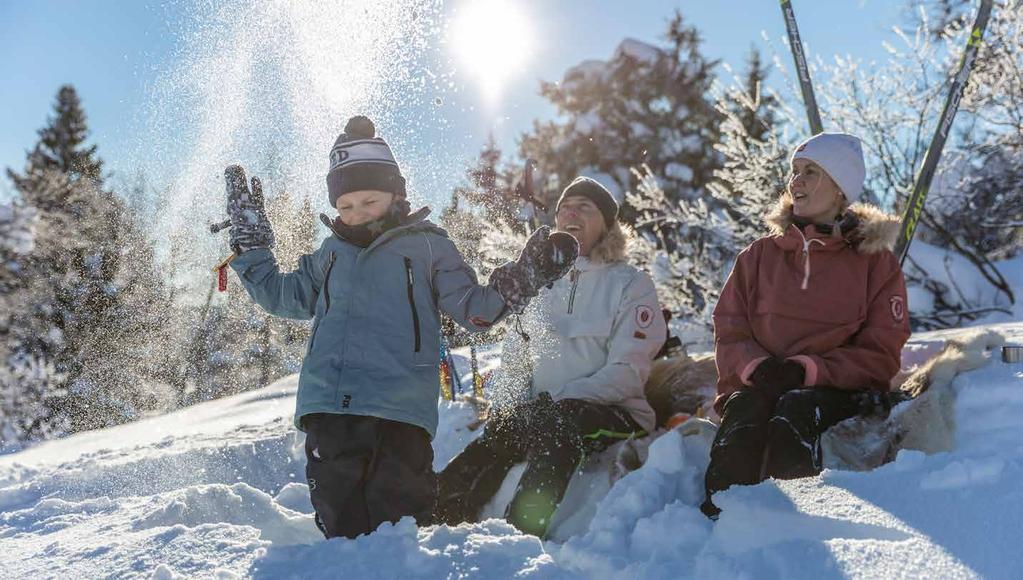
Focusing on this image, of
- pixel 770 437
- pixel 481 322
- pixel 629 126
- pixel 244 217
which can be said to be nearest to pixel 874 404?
pixel 770 437

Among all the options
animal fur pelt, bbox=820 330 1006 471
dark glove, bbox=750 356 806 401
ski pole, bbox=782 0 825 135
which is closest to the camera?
animal fur pelt, bbox=820 330 1006 471

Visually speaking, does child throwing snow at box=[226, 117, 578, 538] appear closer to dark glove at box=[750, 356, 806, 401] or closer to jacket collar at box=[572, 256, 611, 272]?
dark glove at box=[750, 356, 806, 401]

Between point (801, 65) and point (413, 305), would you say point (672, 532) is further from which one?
point (801, 65)

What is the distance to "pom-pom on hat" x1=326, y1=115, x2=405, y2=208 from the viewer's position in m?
2.92

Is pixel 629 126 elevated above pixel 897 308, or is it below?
above

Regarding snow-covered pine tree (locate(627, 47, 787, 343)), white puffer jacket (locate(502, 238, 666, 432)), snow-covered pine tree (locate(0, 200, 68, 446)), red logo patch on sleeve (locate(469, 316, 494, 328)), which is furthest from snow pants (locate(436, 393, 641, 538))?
snow-covered pine tree (locate(0, 200, 68, 446))

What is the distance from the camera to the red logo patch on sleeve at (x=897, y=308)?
10.0 feet

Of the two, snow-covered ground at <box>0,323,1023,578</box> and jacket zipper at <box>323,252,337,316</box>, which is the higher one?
jacket zipper at <box>323,252,337,316</box>

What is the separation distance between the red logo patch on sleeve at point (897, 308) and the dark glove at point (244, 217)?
2556 millimetres

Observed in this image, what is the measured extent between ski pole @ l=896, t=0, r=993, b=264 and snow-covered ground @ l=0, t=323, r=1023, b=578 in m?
2.88

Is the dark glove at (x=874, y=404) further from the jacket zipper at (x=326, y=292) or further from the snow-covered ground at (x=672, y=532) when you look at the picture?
the jacket zipper at (x=326, y=292)

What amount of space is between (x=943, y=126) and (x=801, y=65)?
135cm

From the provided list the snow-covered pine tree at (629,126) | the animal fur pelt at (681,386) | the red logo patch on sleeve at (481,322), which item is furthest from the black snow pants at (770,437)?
the snow-covered pine tree at (629,126)

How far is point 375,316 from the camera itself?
8.96 feet
